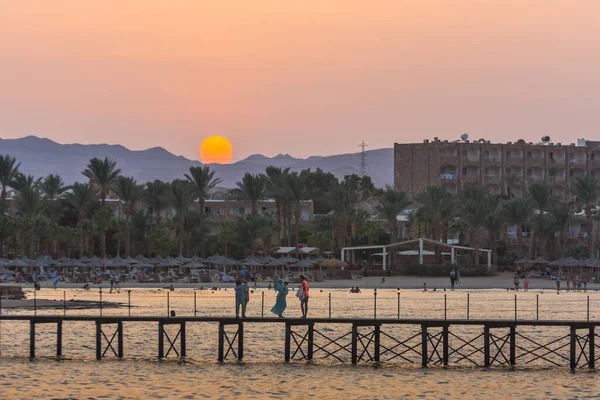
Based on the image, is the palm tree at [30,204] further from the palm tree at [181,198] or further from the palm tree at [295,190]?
the palm tree at [295,190]

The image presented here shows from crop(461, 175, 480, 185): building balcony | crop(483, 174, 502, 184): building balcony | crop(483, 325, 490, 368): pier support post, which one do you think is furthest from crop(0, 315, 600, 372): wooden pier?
crop(483, 174, 502, 184): building balcony

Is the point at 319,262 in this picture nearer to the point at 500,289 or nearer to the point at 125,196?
the point at 500,289

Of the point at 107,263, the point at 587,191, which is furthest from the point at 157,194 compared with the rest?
the point at 587,191

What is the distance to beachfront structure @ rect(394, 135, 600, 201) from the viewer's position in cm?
16038

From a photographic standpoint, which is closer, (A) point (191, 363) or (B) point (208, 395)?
(B) point (208, 395)

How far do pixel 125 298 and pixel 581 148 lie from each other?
361 ft

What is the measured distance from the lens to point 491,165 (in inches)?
6437

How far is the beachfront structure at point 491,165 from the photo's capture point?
160 meters

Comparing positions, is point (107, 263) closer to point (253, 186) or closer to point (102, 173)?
point (102, 173)

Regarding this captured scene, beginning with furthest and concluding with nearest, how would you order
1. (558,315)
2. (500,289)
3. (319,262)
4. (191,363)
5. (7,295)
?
(319,262) < (500,289) < (7,295) < (558,315) < (191,363)

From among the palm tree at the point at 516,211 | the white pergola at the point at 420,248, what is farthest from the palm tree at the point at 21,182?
the palm tree at the point at 516,211

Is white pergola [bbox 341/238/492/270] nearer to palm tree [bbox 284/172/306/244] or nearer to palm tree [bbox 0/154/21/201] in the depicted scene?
palm tree [bbox 284/172/306/244]

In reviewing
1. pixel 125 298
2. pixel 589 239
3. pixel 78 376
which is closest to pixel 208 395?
pixel 78 376

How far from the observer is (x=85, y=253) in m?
130
